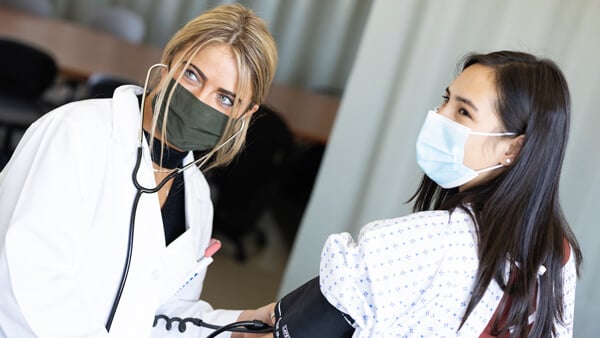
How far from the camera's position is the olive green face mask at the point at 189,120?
1.40m

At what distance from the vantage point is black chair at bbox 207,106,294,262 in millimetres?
3098

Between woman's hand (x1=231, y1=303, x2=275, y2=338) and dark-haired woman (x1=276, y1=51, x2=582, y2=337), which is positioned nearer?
dark-haired woman (x1=276, y1=51, x2=582, y2=337)

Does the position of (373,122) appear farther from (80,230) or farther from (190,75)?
(80,230)

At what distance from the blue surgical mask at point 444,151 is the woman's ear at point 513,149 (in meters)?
0.02

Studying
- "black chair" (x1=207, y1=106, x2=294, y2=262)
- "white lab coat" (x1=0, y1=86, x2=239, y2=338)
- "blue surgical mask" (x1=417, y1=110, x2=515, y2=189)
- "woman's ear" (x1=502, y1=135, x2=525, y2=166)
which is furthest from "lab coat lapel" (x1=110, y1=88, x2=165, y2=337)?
"black chair" (x1=207, y1=106, x2=294, y2=262)

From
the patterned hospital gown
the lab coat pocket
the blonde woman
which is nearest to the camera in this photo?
the patterned hospital gown

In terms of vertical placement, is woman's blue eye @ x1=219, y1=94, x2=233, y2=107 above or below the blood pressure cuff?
above

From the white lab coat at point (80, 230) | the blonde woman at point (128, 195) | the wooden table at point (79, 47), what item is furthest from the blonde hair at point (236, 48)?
the wooden table at point (79, 47)

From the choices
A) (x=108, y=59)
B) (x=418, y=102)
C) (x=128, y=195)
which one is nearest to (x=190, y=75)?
(x=128, y=195)

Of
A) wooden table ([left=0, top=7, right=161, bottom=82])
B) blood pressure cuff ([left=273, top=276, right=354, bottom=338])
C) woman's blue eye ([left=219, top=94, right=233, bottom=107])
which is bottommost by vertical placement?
wooden table ([left=0, top=7, right=161, bottom=82])

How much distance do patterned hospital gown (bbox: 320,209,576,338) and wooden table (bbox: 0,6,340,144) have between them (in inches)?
81.4

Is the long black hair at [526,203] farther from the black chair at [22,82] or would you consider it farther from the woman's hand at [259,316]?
the black chair at [22,82]

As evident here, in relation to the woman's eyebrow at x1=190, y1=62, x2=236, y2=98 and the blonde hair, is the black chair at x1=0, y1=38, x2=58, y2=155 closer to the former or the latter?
the blonde hair

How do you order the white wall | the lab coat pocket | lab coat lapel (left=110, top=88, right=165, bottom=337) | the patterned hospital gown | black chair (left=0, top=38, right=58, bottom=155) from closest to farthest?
the patterned hospital gown < lab coat lapel (left=110, top=88, right=165, bottom=337) < the lab coat pocket < the white wall < black chair (left=0, top=38, right=58, bottom=155)
